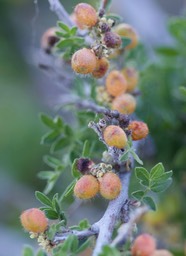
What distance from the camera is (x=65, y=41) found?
1.22 meters

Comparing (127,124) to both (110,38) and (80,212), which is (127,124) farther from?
(80,212)

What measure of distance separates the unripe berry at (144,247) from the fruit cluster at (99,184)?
125mm

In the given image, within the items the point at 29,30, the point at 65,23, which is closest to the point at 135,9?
the point at 29,30

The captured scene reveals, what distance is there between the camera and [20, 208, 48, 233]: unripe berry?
0.96 meters

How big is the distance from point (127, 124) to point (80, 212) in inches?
51.6

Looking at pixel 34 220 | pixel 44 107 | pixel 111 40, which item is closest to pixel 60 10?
pixel 111 40

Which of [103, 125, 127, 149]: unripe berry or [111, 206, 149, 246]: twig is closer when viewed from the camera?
[111, 206, 149, 246]: twig

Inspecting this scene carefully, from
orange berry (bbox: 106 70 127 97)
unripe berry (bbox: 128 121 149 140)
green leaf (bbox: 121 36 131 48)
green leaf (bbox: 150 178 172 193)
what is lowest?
green leaf (bbox: 150 178 172 193)

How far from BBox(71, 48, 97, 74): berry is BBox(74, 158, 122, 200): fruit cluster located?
188 millimetres

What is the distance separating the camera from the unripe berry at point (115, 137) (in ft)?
3.30

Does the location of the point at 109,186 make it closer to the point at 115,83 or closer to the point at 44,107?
the point at 115,83

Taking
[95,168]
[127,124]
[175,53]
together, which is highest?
[175,53]

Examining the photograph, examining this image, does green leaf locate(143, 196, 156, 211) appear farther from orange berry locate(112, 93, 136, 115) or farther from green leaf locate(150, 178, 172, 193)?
orange berry locate(112, 93, 136, 115)

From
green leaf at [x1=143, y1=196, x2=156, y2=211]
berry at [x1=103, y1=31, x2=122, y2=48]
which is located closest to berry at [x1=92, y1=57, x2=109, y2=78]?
berry at [x1=103, y1=31, x2=122, y2=48]
